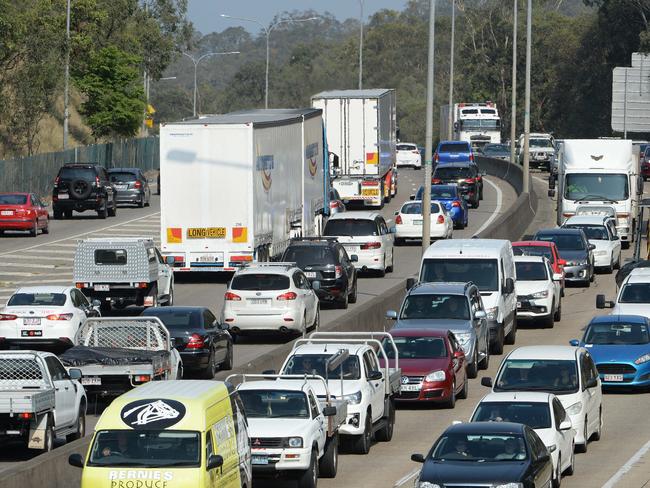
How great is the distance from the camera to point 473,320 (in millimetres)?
29297

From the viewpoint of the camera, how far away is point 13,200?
53.1 metres

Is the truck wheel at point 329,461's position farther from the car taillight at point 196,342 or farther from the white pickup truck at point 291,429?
the car taillight at point 196,342

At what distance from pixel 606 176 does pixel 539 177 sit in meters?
32.4

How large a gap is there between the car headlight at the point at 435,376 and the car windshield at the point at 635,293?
29.8ft

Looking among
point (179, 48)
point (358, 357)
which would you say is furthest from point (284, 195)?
point (179, 48)

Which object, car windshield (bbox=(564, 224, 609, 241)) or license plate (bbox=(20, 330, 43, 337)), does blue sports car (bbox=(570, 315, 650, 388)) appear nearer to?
license plate (bbox=(20, 330, 43, 337))

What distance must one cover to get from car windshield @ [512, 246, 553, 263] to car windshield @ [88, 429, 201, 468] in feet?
83.4

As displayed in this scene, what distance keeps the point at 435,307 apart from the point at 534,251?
34.4ft

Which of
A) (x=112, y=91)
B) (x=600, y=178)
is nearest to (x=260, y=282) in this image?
(x=600, y=178)

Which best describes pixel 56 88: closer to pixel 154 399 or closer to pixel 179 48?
pixel 179 48

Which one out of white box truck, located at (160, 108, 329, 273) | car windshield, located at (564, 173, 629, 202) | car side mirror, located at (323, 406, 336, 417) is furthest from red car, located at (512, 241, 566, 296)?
car side mirror, located at (323, 406, 336, 417)

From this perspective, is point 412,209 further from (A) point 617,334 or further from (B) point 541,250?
(A) point 617,334

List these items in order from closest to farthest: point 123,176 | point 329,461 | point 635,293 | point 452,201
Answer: point 329,461 < point 635,293 < point 452,201 < point 123,176

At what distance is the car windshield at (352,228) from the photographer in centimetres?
4200
